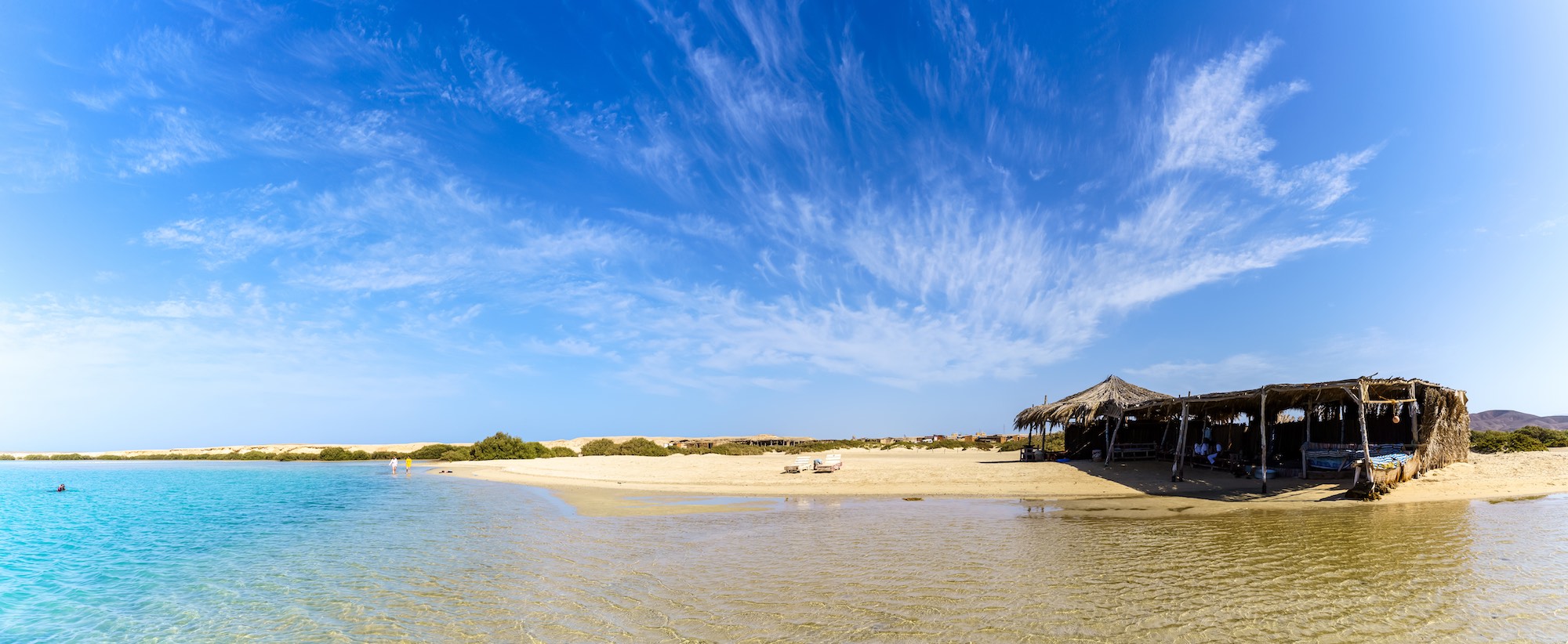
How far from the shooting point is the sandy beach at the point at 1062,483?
59.4 feet

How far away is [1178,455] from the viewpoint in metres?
21.8

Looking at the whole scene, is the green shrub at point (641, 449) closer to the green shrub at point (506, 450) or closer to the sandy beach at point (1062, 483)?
the green shrub at point (506, 450)

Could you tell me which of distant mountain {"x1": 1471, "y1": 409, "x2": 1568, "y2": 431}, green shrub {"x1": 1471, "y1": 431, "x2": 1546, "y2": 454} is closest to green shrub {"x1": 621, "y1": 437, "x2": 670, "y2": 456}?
green shrub {"x1": 1471, "y1": 431, "x2": 1546, "y2": 454}

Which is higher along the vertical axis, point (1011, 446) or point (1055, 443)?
point (1055, 443)

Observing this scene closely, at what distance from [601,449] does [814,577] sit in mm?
47809

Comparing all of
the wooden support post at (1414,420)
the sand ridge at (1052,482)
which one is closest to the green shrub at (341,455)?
the sand ridge at (1052,482)

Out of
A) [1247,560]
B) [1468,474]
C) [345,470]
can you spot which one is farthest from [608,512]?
[345,470]

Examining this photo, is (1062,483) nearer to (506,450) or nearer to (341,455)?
(506,450)

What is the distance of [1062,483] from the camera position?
2220 cm

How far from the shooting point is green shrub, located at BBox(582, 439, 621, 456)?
5303cm

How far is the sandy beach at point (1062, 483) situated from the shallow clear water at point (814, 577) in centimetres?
213

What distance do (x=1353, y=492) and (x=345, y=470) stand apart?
178 ft

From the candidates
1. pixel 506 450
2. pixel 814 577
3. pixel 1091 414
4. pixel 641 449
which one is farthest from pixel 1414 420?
pixel 506 450

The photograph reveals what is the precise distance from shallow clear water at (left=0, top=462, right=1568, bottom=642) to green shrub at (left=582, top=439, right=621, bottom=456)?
35.6 meters
